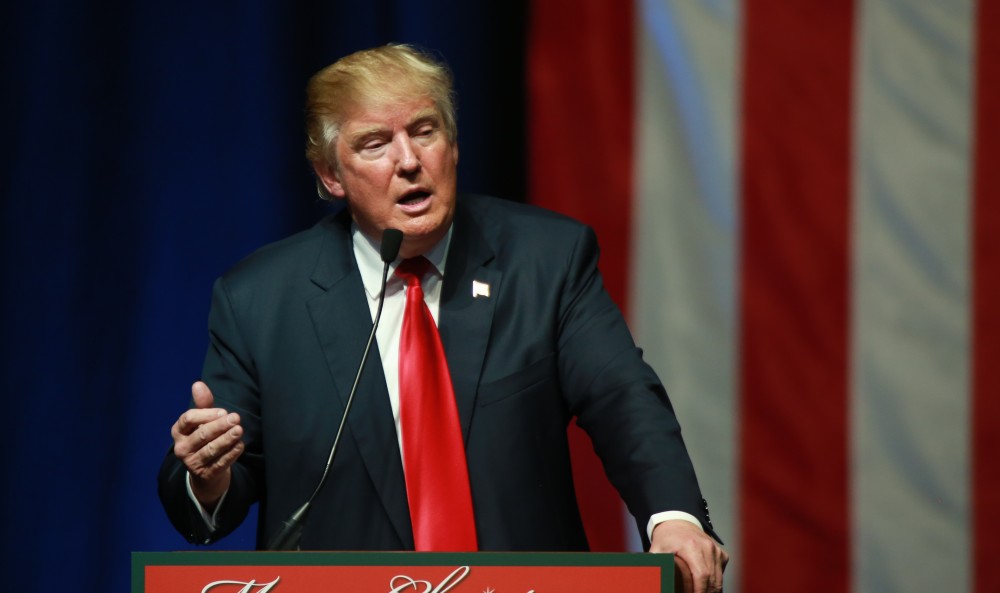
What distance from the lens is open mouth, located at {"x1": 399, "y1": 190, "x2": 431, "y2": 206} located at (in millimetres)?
1833

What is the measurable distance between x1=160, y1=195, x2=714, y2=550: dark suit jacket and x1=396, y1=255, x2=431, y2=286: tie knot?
1.6 inches

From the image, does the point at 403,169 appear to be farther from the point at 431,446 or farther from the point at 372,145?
the point at 431,446

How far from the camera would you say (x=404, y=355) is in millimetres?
1788

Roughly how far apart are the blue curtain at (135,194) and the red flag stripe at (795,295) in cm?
50

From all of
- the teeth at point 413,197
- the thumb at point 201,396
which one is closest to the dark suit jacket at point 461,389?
the teeth at point 413,197

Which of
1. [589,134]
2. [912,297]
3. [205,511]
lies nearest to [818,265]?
[912,297]

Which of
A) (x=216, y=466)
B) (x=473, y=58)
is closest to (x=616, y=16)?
(x=473, y=58)

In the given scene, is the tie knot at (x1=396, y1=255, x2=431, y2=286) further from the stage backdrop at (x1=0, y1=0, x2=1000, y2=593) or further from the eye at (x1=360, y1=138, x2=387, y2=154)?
the stage backdrop at (x1=0, y1=0, x2=1000, y2=593)

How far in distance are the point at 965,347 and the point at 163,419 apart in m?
1.60

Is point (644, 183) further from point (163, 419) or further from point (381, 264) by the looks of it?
point (163, 419)

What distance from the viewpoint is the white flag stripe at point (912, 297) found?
7.76 ft

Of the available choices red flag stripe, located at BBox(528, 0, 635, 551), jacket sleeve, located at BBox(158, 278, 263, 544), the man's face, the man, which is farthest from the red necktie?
red flag stripe, located at BBox(528, 0, 635, 551)

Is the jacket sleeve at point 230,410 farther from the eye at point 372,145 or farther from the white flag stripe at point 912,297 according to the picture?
the white flag stripe at point 912,297

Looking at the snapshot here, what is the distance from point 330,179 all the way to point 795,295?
0.98 m
